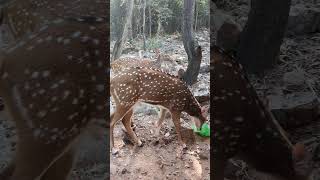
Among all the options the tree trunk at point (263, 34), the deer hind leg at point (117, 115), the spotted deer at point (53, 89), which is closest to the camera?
the spotted deer at point (53, 89)

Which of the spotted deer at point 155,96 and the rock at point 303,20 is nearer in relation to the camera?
the spotted deer at point 155,96

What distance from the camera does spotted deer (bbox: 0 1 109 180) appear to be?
6.36 ft

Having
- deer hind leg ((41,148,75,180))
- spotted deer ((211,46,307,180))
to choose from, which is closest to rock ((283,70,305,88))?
spotted deer ((211,46,307,180))

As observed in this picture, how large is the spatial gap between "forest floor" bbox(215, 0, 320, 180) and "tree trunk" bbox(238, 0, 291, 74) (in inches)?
1.3

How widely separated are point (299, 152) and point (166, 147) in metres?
0.55

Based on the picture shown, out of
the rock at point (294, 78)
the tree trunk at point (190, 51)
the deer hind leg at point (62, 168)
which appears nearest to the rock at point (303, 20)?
the rock at point (294, 78)

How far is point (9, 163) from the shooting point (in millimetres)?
2018

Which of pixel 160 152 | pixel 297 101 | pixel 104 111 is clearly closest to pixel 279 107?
pixel 297 101

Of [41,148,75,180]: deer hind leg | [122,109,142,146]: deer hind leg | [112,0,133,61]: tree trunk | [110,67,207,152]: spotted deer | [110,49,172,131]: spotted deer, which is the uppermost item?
[112,0,133,61]: tree trunk

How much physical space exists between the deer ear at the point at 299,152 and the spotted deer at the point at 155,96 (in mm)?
394

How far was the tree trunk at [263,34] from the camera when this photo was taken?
2219 mm

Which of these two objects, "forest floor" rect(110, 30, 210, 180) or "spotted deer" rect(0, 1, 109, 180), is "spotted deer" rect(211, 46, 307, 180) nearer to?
"forest floor" rect(110, 30, 210, 180)

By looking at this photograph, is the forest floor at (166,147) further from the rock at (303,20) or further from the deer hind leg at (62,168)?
the rock at (303,20)

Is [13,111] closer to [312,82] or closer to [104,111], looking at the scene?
[104,111]
